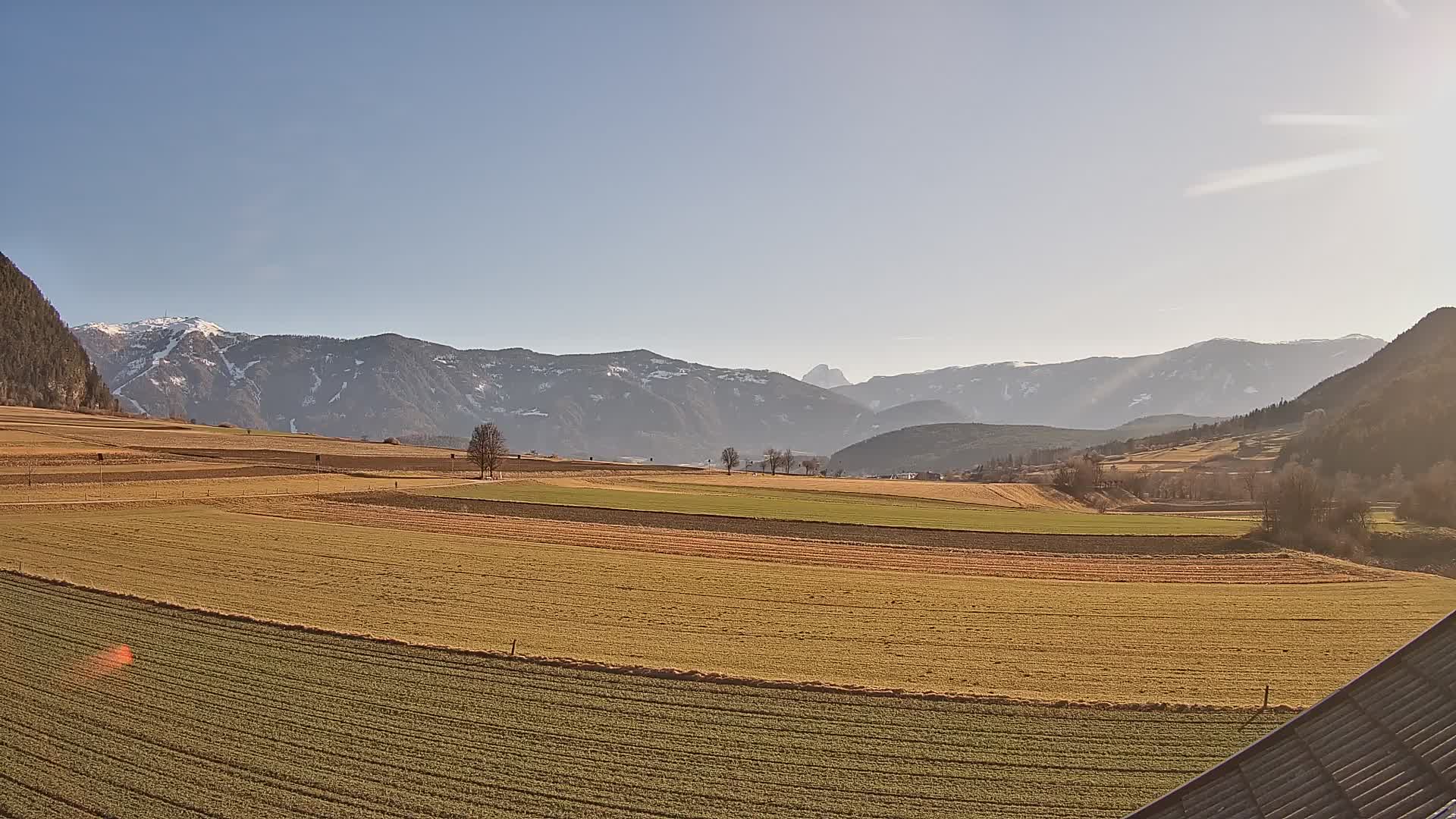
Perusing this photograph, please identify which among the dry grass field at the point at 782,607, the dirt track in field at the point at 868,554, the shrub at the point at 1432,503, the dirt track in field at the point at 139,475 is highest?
the shrub at the point at 1432,503

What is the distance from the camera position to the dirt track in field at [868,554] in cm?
4459

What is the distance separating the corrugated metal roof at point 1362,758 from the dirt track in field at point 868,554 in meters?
35.8

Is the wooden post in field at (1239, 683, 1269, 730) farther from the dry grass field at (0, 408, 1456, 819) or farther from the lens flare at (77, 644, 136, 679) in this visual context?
the lens flare at (77, 644, 136, 679)

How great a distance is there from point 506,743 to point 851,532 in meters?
45.4

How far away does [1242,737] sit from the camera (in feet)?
57.6

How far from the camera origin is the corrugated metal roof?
21.2ft

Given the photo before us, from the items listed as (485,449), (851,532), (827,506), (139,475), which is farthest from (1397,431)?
(139,475)

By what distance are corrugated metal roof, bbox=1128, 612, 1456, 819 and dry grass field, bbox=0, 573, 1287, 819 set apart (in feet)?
22.4

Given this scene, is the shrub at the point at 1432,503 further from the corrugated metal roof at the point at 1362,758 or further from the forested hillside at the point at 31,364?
the forested hillside at the point at 31,364

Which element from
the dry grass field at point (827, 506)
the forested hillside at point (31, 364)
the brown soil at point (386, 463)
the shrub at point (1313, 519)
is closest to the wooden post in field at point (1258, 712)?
the dry grass field at point (827, 506)

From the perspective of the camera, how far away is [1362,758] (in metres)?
7.04

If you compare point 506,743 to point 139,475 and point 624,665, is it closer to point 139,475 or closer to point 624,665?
point 624,665

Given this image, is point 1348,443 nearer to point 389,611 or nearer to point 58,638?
point 389,611

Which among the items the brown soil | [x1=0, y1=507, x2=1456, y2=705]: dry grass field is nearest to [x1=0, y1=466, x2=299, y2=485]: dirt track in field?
the brown soil
